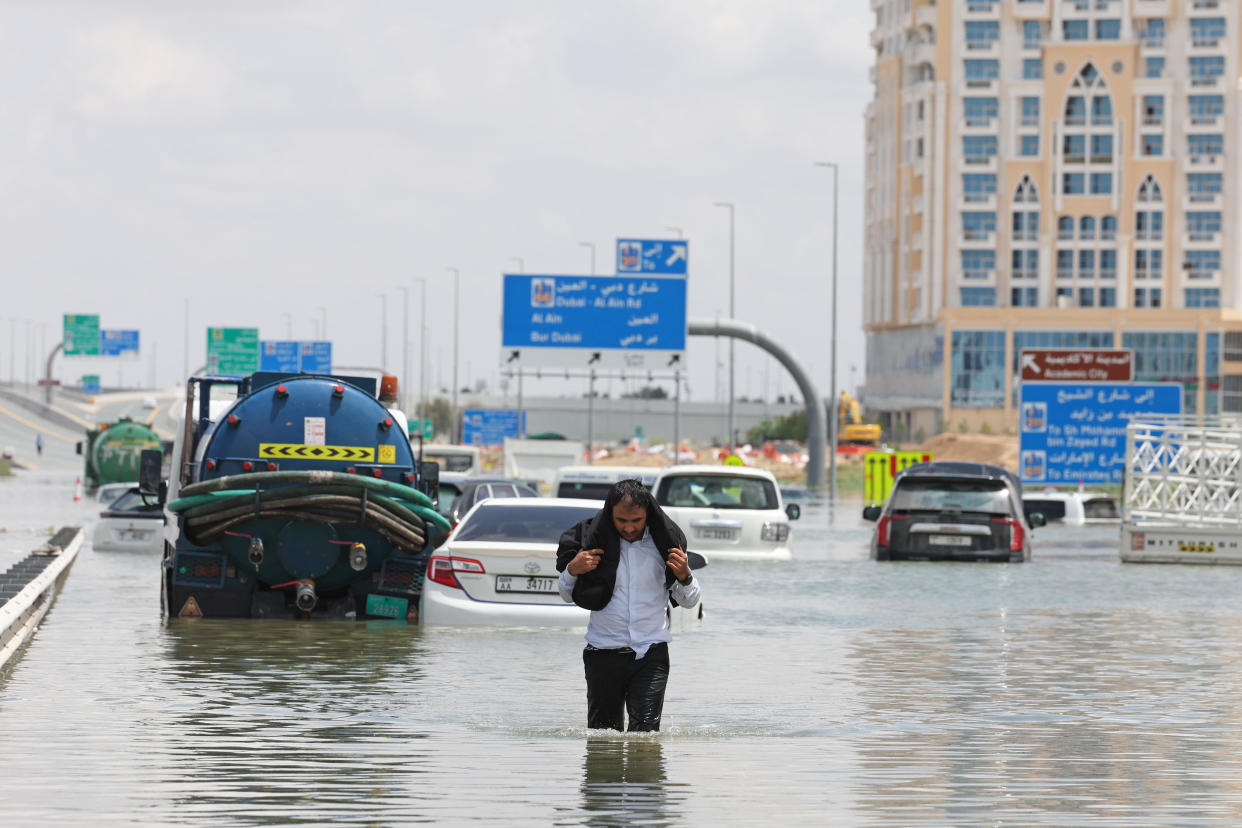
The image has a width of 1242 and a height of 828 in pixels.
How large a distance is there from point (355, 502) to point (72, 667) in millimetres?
3371

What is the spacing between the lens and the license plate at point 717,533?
29.6 m

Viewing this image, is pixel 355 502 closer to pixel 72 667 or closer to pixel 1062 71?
pixel 72 667

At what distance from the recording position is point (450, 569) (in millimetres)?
17938

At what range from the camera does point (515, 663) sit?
16234 millimetres

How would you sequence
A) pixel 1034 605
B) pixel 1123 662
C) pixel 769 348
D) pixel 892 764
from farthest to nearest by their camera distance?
pixel 769 348, pixel 1034 605, pixel 1123 662, pixel 892 764

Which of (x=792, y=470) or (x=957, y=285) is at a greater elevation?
(x=957, y=285)

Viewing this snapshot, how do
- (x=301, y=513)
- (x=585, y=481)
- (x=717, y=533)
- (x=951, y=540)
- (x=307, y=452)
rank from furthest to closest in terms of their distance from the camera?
(x=585, y=481), (x=951, y=540), (x=717, y=533), (x=307, y=452), (x=301, y=513)

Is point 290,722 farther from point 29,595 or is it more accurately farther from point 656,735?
point 29,595

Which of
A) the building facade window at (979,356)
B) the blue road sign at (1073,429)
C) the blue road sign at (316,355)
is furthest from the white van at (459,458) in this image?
the building facade window at (979,356)

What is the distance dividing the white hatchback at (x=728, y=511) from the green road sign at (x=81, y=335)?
3487 inches

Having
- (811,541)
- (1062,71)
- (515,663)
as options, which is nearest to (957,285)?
(1062,71)

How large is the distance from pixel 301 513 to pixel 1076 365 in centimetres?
3833

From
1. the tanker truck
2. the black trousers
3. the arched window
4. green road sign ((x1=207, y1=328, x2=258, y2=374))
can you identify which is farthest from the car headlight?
the arched window

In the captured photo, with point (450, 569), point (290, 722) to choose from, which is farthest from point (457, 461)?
point (290, 722)
